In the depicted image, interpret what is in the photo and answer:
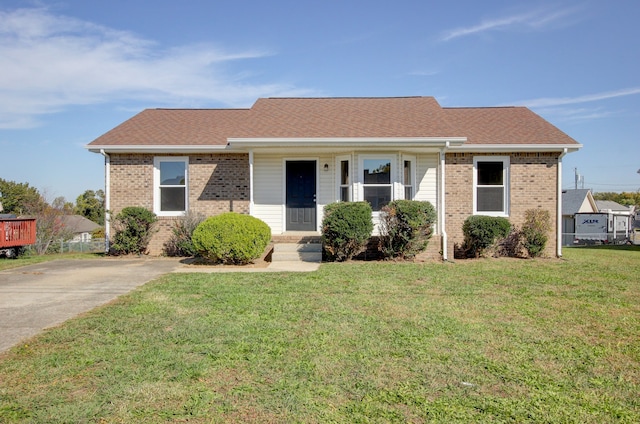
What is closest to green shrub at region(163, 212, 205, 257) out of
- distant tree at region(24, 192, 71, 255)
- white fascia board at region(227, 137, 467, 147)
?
white fascia board at region(227, 137, 467, 147)

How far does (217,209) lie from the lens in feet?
43.3

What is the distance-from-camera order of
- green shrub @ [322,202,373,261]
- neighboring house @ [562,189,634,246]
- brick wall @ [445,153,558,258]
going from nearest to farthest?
1. green shrub @ [322,202,373,261]
2. brick wall @ [445,153,558,258]
3. neighboring house @ [562,189,634,246]

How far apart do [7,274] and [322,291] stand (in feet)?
22.1

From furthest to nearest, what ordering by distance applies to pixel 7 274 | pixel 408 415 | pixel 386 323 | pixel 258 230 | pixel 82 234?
1. pixel 82 234
2. pixel 258 230
3. pixel 7 274
4. pixel 386 323
5. pixel 408 415

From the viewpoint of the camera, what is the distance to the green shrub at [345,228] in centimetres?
1054

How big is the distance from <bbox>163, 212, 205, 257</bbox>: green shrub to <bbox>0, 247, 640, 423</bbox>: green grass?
508cm

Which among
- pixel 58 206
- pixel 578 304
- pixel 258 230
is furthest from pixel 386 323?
pixel 58 206

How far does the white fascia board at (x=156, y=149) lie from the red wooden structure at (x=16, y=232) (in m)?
3.20

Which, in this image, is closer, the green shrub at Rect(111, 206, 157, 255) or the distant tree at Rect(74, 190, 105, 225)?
the green shrub at Rect(111, 206, 157, 255)

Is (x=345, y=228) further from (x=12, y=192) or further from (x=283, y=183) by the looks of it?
(x=12, y=192)

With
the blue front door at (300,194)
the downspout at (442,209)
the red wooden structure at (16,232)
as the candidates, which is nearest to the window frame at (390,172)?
the downspout at (442,209)

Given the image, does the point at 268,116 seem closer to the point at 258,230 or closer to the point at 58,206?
the point at 258,230

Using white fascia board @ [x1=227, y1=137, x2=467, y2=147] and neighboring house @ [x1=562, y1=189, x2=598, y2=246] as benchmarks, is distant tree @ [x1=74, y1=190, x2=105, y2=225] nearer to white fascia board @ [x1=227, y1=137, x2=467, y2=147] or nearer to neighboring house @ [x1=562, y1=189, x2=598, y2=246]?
white fascia board @ [x1=227, y1=137, x2=467, y2=147]

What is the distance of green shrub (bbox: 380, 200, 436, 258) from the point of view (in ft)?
35.0
